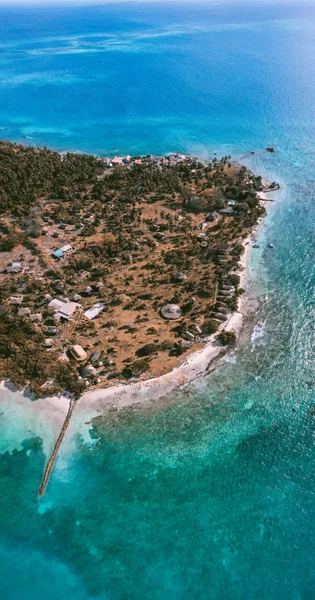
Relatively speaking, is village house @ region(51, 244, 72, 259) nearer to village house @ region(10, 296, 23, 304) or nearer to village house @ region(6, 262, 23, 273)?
village house @ region(6, 262, 23, 273)

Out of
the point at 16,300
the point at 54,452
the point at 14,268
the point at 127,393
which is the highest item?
the point at 14,268

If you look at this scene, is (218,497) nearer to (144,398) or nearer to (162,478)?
(162,478)

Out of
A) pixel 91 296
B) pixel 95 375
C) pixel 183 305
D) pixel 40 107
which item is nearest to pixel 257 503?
pixel 95 375

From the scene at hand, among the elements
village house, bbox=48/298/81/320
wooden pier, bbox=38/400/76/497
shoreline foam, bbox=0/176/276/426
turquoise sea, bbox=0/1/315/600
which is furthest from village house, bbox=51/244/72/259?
wooden pier, bbox=38/400/76/497

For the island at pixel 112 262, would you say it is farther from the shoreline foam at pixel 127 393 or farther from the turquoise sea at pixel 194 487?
the turquoise sea at pixel 194 487

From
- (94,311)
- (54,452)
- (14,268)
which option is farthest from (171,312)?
(14,268)

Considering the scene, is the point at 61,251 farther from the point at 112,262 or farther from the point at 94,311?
the point at 94,311

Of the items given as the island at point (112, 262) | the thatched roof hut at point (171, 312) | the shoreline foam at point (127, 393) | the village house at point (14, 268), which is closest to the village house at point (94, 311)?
the island at point (112, 262)

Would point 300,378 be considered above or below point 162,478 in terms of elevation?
above
